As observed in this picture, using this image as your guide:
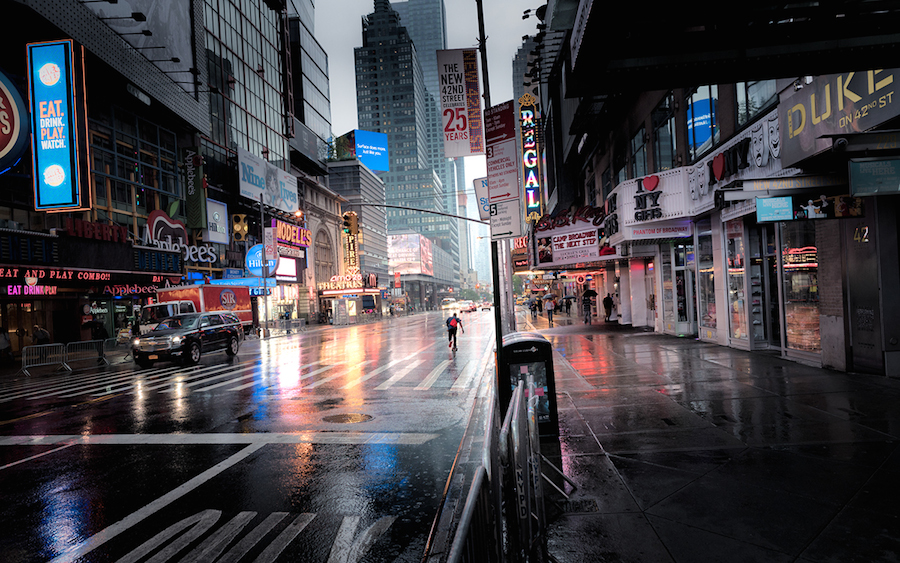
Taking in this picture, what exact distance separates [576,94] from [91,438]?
935cm

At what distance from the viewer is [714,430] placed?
23.3 ft

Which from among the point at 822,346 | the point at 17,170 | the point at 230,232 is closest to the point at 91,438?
the point at 822,346

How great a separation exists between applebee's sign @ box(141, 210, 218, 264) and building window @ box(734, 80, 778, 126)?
31.1m

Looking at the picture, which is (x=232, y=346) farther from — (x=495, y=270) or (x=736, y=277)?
(x=736, y=277)

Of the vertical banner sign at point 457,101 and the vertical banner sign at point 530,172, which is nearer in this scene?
the vertical banner sign at point 457,101

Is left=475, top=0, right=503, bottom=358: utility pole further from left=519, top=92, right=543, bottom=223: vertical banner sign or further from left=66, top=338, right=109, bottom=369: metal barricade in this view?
left=519, top=92, right=543, bottom=223: vertical banner sign

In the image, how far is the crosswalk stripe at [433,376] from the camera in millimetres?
12587

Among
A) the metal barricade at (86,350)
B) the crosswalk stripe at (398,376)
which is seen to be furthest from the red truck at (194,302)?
the crosswalk stripe at (398,376)

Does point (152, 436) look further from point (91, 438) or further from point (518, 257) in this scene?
point (518, 257)

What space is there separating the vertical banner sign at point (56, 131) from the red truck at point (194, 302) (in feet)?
22.2

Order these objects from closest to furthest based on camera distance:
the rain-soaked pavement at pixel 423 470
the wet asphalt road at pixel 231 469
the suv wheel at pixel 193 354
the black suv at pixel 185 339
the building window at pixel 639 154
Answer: the rain-soaked pavement at pixel 423 470 → the wet asphalt road at pixel 231 469 → the black suv at pixel 185 339 → the suv wheel at pixel 193 354 → the building window at pixel 639 154

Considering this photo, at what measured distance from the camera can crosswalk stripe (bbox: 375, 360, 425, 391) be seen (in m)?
12.8

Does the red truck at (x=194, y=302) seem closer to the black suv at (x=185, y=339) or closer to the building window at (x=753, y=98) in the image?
the black suv at (x=185, y=339)

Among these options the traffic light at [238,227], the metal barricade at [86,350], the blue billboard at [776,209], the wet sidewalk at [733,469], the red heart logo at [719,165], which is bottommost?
the wet sidewalk at [733,469]
